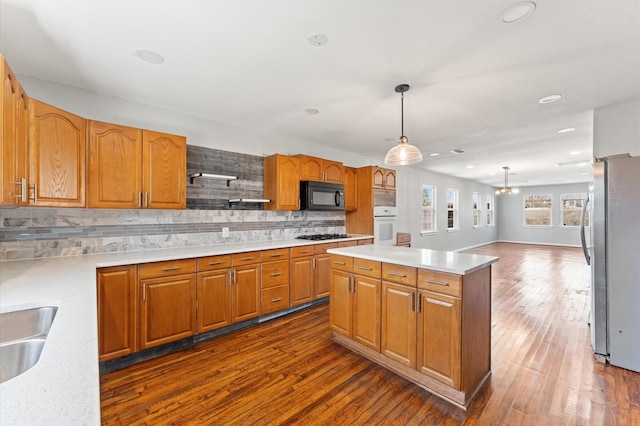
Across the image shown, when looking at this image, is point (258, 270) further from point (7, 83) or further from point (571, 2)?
point (571, 2)

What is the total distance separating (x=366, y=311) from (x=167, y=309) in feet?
6.15

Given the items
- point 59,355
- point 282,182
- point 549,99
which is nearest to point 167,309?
point 59,355

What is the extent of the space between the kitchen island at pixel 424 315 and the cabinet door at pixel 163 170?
6.20ft

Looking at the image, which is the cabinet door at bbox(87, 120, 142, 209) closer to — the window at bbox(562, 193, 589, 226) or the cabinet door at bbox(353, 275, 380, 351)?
the cabinet door at bbox(353, 275, 380, 351)

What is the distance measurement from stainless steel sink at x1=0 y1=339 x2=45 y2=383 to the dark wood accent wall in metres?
2.22

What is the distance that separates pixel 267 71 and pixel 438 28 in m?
1.36

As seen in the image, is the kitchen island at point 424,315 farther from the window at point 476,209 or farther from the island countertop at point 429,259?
the window at point 476,209

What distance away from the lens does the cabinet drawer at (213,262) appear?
2.83 m

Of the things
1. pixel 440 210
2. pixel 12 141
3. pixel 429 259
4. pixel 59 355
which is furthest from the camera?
pixel 440 210

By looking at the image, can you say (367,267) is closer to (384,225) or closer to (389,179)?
(384,225)

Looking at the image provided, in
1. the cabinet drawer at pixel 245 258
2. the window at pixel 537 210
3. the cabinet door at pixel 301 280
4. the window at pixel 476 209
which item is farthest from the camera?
the window at pixel 537 210

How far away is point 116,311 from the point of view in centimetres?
237

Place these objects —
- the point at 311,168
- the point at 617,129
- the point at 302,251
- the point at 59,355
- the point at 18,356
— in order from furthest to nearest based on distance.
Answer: the point at 311,168, the point at 302,251, the point at 617,129, the point at 18,356, the point at 59,355

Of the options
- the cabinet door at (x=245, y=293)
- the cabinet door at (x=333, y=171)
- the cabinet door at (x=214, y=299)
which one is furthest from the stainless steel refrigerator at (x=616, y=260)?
the cabinet door at (x=214, y=299)
